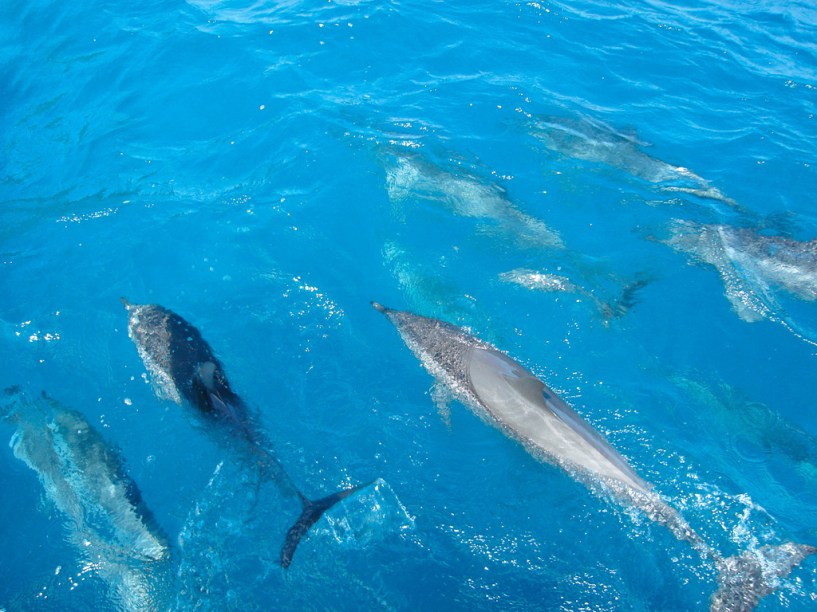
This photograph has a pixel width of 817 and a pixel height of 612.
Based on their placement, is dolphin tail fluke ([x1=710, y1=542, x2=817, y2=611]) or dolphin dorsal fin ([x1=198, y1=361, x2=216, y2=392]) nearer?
dolphin tail fluke ([x1=710, y1=542, x2=817, y2=611])

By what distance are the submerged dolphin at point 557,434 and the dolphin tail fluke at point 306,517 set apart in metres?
2.40

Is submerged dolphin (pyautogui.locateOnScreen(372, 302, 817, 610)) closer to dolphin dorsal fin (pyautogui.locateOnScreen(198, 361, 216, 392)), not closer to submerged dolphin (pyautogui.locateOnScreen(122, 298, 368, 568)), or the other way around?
submerged dolphin (pyautogui.locateOnScreen(122, 298, 368, 568))

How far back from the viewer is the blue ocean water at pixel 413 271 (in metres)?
7.44

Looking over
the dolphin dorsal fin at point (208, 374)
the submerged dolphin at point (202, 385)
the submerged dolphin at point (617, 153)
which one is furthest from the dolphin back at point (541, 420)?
the submerged dolphin at point (617, 153)

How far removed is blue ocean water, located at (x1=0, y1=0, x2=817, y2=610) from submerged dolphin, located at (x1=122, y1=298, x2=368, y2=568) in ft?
0.73

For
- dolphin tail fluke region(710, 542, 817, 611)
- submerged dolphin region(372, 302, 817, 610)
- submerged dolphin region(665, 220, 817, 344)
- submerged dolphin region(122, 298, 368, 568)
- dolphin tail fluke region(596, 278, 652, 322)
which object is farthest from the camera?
submerged dolphin region(665, 220, 817, 344)

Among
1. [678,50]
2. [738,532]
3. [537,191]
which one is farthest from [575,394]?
[678,50]

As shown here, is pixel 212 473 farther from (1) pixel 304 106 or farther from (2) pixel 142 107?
(2) pixel 142 107

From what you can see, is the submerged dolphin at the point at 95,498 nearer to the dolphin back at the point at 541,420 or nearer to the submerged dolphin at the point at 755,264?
the dolphin back at the point at 541,420

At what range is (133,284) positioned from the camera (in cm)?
1108

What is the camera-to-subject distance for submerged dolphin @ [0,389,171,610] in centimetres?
721

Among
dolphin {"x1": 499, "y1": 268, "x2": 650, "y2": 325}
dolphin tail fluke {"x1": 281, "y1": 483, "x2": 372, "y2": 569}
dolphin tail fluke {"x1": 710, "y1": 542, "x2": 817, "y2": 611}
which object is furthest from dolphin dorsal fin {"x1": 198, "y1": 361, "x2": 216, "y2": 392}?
dolphin tail fluke {"x1": 710, "y1": 542, "x2": 817, "y2": 611}

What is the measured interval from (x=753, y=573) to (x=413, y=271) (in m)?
7.32

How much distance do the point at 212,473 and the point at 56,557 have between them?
2.23 metres
